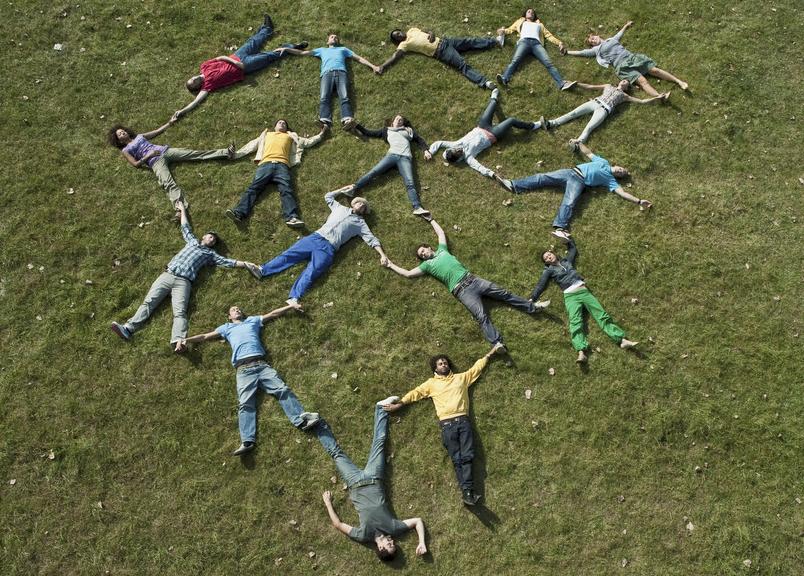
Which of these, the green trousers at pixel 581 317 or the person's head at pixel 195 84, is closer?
the green trousers at pixel 581 317

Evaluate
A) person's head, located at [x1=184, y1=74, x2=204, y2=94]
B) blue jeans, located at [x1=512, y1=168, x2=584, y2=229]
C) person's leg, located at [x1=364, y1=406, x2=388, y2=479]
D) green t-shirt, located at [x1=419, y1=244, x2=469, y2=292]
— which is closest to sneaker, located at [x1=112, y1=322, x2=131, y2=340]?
person's leg, located at [x1=364, y1=406, x2=388, y2=479]

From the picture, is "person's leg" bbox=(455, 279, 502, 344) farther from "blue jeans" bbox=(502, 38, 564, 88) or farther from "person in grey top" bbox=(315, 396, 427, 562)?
"blue jeans" bbox=(502, 38, 564, 88)

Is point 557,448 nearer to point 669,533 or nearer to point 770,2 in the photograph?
point 669,533

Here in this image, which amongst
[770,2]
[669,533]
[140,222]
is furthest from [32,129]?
[770,2]

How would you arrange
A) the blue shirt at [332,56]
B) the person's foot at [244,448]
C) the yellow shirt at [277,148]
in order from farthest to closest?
the blue shirt at [332,56] < the yellow shirt at [277,148] < the person's foot at [244,448]

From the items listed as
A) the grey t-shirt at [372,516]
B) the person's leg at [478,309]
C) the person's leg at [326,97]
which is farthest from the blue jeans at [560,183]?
the grey t-shirt at [372,516]

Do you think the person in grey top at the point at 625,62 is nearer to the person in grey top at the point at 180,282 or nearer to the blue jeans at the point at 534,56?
the blue jeans at the point at 534,56
